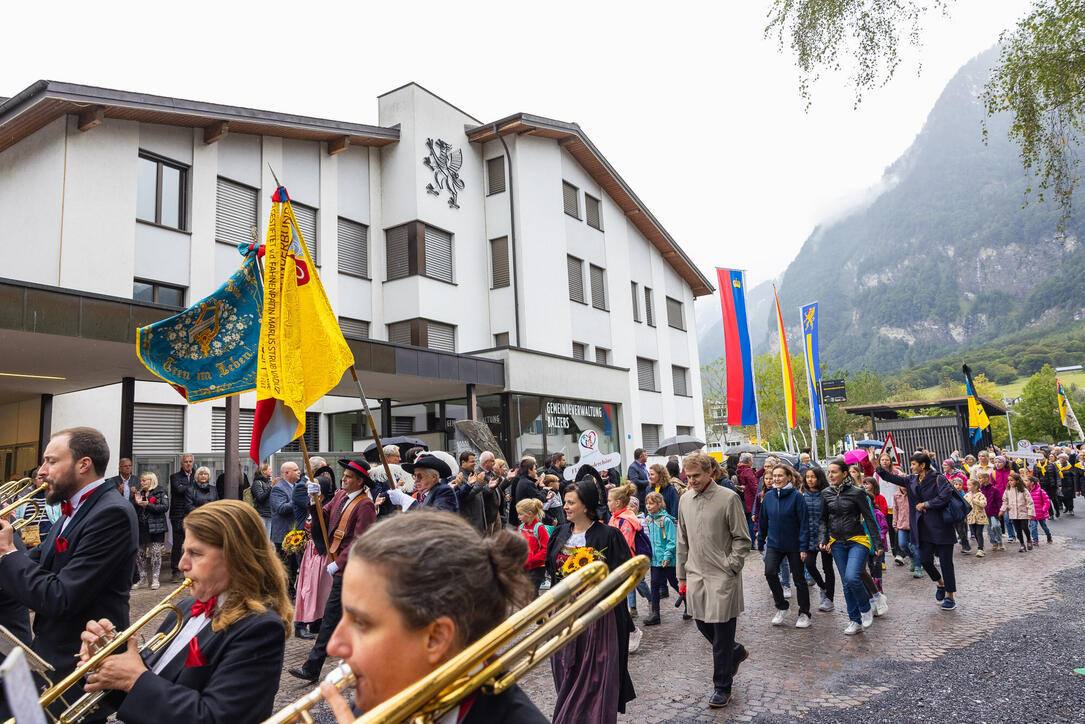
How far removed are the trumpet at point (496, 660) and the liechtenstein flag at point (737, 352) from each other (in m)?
19.5

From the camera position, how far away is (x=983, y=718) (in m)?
5.37

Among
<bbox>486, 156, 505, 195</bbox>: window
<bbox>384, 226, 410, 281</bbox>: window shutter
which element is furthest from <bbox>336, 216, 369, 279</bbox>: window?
<bbox>486, 156, 505, 195</bbox>: window

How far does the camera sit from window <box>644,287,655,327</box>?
32.5 metres

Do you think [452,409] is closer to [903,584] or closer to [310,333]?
[903,584]

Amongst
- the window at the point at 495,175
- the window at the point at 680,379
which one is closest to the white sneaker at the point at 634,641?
the window at the point at 495,175

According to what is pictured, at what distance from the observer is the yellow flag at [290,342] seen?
20.9ft

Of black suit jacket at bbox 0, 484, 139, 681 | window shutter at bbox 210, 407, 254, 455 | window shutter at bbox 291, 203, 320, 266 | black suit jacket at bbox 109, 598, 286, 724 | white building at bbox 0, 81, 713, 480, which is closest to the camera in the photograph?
black suit jacket at bbox 109, 598, 286, 724

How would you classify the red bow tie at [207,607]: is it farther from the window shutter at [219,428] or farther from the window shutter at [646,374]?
the window shutter at [646,374]

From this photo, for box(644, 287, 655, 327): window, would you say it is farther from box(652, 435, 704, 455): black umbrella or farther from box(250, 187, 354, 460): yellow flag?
box(250, 187, 354, 460): yellow flag

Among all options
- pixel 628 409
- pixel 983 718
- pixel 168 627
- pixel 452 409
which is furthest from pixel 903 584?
pixel 628 409

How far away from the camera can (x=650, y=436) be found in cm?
3108

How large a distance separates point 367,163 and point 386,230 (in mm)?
2305

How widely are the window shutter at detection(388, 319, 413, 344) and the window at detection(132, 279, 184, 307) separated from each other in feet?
21.9

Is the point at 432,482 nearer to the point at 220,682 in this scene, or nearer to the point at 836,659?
the point at 836,659
